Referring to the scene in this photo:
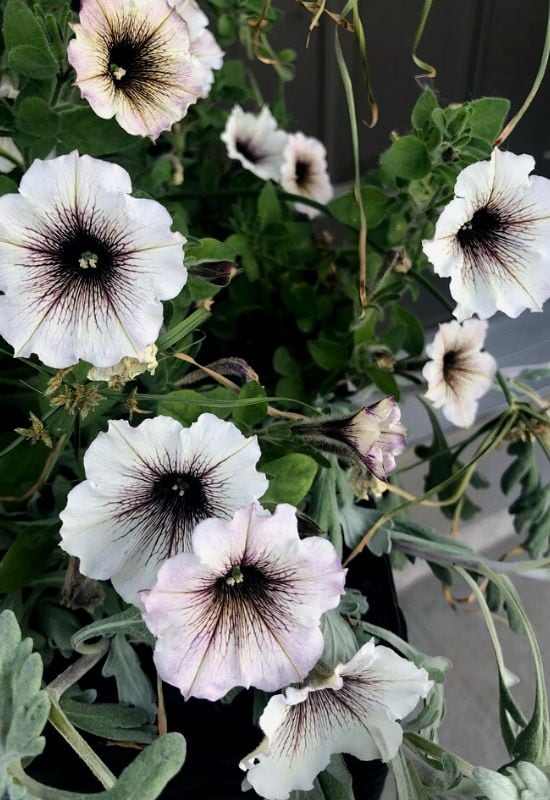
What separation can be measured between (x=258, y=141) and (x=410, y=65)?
0.38 metres

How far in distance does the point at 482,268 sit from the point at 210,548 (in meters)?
0.17

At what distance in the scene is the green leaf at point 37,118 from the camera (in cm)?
34

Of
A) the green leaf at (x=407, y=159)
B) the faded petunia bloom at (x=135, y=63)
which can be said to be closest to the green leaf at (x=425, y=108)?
the green leaf at (x=407, y=159)

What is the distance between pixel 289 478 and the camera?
34 cm

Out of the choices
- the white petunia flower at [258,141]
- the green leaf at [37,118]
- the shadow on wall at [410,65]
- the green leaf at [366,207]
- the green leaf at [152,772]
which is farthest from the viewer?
the shadow on wall at [410,65]

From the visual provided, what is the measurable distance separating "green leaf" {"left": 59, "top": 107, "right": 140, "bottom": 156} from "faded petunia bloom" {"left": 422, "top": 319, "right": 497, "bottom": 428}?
222mm

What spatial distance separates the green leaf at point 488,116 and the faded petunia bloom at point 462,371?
0.40ft

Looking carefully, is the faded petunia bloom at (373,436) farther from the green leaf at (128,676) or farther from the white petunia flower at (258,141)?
the white petunia flower at (258,141)

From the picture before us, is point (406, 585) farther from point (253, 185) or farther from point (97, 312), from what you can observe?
point (97, 312)

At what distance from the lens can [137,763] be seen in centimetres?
25

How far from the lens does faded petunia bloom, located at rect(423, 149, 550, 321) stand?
0.32 meters

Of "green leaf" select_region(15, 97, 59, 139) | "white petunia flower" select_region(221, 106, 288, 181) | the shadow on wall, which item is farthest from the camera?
the shadow on wall

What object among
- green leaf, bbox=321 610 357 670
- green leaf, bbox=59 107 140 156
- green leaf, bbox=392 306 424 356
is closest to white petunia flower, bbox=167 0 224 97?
green leaf, bbox=59 107 140 156

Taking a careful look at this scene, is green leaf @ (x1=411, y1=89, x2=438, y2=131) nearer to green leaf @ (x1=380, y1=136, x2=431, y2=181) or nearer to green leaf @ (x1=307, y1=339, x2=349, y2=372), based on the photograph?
green leaf @ (x1=380, y1=136, x2=431, y2=181)
